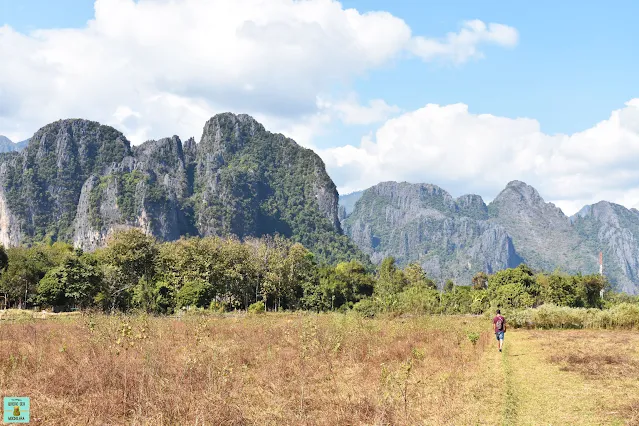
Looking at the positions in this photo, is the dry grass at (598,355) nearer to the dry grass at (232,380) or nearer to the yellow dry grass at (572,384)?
the yellow dry grass at (572,384)

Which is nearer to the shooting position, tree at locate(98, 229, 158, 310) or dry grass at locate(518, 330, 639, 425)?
dry grass at locate(518, 330, 639, 425)

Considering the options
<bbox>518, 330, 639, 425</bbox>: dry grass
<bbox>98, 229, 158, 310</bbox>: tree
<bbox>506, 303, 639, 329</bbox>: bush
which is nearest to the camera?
<bbox>518, 330, 639, 425</bbox>: dry grass

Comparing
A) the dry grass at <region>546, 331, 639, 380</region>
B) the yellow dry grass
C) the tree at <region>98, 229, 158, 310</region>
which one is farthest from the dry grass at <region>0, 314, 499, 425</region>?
the tree at <region>98, 229, 158, 310</region>

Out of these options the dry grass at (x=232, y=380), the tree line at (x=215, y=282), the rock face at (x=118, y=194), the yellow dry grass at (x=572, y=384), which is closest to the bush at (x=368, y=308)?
the tree line at (x=215, y=282)

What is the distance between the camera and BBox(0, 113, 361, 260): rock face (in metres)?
154

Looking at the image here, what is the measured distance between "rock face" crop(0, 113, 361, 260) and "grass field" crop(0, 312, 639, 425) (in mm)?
145774

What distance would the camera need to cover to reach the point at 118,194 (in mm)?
155250

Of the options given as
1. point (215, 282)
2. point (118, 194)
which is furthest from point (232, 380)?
point (118, 194)

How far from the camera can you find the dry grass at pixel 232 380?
8.10 metres

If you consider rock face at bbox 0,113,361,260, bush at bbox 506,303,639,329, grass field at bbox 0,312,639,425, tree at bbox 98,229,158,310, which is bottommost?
bush at bbox 506,303,639,329

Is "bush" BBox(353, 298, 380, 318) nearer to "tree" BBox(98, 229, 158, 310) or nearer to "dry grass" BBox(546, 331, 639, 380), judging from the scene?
"dry grass" BBox(546, 331, 639, 380)

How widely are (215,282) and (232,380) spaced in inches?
1789

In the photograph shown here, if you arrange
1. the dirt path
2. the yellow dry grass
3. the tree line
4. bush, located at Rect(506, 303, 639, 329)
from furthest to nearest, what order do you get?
the tree line
bush, located at Rect(506, 303, 639, 329)
the yellow dry grass
the dirt path
